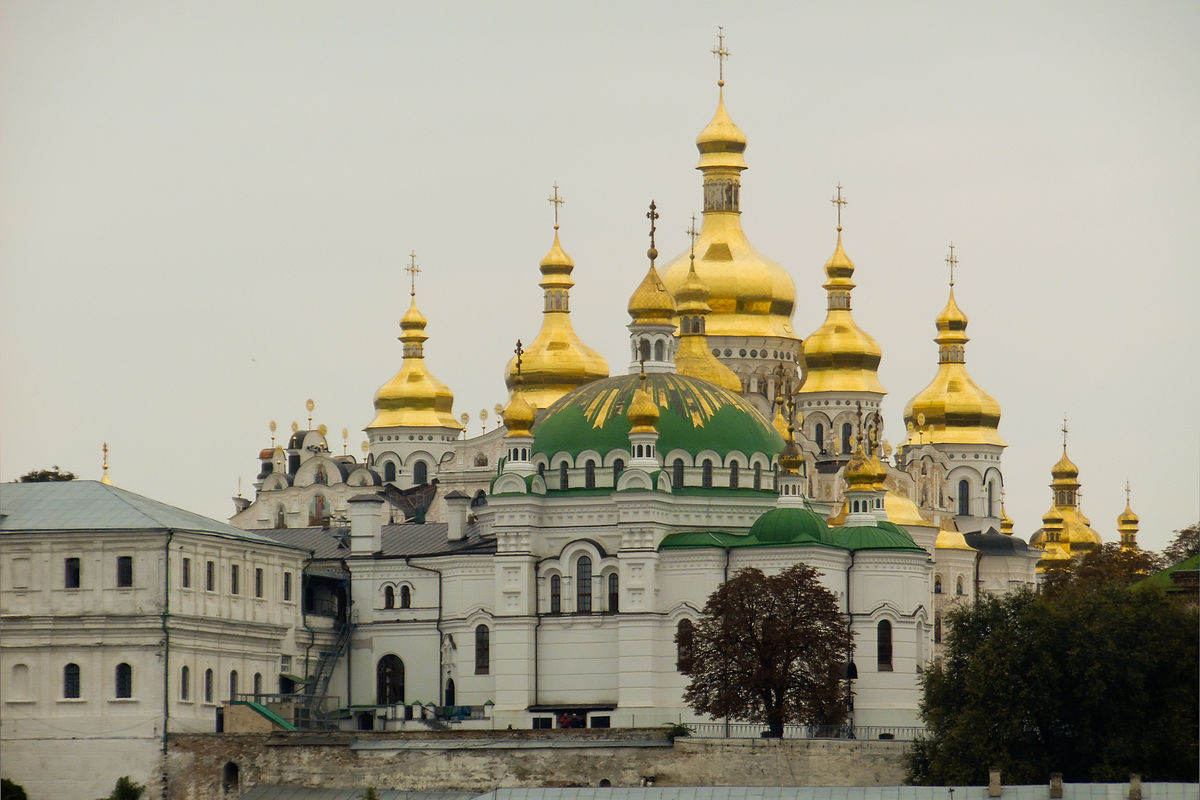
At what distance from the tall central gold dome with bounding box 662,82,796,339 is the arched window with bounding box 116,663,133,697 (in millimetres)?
29772

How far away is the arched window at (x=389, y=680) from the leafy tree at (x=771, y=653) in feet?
34.2

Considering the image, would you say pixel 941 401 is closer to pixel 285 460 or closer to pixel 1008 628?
pixel 285 460

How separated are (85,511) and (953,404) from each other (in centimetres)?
3823

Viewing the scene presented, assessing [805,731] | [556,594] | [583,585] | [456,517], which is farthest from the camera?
[456,517]

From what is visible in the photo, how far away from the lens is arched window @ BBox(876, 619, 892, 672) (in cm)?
7775

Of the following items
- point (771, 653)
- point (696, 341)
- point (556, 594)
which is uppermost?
point (696, 341)

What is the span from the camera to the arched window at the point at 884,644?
3061 inches

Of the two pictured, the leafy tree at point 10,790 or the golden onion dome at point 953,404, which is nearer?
the leafy tree at point 10,790

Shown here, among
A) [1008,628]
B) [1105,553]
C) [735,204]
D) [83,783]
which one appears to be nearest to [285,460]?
[735,204]

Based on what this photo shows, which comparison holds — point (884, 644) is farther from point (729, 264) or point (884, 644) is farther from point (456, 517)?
point (729, 264)

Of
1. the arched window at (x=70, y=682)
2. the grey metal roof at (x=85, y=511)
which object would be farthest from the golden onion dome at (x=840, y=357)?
the arched window at (x=70, y=682)

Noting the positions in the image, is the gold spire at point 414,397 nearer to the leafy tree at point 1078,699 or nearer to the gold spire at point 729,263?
the gold spire at point 729,263

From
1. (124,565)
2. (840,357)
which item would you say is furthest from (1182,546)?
(124,565)

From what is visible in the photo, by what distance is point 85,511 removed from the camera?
247 feet
